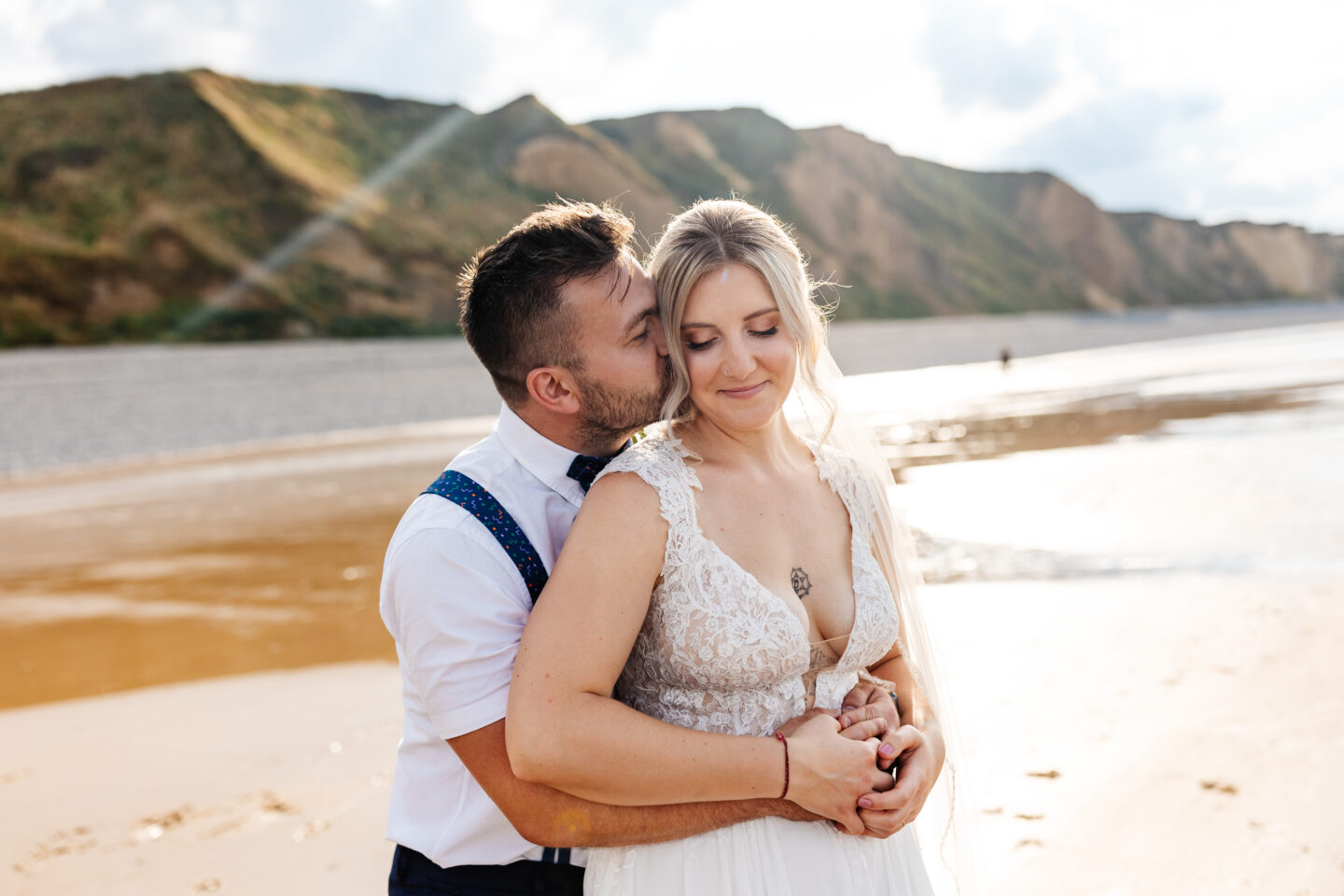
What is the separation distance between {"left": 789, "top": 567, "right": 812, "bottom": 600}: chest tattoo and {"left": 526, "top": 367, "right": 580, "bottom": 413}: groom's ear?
2.07 ft

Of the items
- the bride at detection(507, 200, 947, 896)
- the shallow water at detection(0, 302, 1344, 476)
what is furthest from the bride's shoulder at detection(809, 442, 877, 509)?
the shallow water at detection(0, 302, 1344, 476)

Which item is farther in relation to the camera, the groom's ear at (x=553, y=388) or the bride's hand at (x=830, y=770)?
the groom's ear at (x=553, y=388)

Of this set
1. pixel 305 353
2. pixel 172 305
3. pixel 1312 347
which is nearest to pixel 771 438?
pixel 305 353

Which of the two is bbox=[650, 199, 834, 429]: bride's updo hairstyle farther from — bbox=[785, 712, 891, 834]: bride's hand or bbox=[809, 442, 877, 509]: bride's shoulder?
bbox=[785, 712, 891, 834]: bride's hand

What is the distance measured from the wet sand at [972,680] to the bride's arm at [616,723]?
235cm

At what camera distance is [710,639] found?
2.09 m

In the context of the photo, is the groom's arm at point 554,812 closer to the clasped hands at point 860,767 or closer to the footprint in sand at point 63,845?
the clasped hands at point 860,767

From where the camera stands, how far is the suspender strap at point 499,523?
6.64ft

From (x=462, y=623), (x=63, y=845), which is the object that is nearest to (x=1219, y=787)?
(x=462, y=623)

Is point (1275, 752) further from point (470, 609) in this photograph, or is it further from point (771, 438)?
point (470, 609)

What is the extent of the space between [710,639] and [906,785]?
54cm

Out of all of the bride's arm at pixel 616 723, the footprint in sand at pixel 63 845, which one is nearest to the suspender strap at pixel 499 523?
the bride's arm at pixel 616 723

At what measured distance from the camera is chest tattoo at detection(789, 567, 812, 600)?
227 centimetres

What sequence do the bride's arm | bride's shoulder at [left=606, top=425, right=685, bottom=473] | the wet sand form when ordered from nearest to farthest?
the bride's arm
bride's shoulder at [left=606, top=425, right=685, bottom=473]
the wet sand
